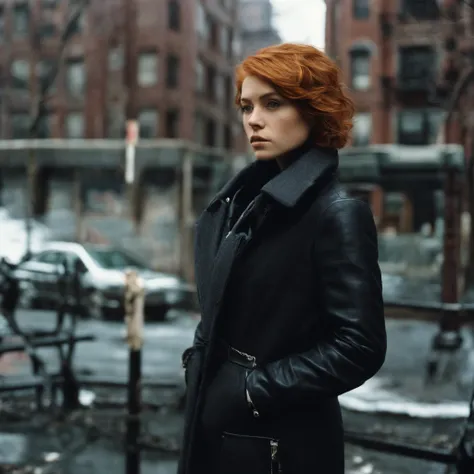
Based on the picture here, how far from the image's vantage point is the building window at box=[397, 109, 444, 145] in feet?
69.9

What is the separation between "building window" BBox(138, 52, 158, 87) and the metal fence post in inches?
691

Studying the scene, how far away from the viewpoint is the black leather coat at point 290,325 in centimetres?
171

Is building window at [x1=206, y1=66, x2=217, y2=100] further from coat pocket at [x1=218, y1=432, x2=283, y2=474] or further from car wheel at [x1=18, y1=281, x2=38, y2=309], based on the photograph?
coat pocket at [x1=218, y1=432, x2=283, y2=474]

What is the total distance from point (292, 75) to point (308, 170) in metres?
0.26

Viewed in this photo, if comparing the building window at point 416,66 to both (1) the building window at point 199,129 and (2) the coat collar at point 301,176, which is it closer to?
(1) the building window at point 199,129

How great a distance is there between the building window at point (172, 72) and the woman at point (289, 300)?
67.2 ft

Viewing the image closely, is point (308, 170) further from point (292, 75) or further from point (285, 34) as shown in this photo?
point (285, 34)

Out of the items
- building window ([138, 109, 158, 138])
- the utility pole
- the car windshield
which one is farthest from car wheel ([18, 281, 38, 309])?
building window ([138, 109, 158, 138])

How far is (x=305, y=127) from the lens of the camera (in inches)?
73.4

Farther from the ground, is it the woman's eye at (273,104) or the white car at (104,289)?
the woman's eye at (273,104)

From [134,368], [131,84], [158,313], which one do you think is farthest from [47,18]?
[134,368]

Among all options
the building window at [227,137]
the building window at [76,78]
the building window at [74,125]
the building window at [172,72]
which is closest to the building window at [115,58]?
the building window at [76,78]

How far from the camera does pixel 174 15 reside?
21.2m

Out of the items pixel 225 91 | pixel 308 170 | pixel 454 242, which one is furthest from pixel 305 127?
pixel 225 91
